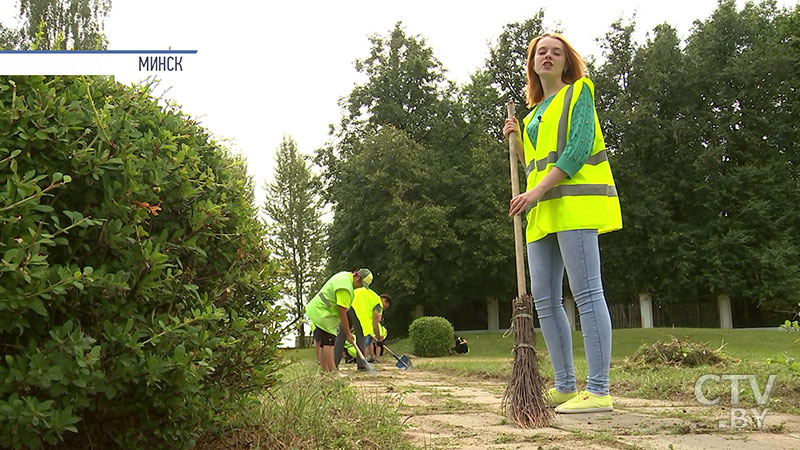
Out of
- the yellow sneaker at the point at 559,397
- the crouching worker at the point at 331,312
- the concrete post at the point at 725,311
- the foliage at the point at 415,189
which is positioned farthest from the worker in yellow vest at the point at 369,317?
the concrete post at the point at 725,311

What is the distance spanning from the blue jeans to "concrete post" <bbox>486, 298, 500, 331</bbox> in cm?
2871

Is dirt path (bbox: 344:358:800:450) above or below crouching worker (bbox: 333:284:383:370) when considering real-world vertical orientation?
below

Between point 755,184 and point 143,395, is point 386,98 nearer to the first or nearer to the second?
point 755,184

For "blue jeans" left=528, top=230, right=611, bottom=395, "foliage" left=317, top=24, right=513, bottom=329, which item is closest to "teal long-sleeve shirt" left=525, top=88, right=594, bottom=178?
"blue jeans" left=528, top=230, right=611, bottom=395

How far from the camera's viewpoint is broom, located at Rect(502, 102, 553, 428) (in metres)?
3.91

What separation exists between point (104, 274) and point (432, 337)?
16776 mm

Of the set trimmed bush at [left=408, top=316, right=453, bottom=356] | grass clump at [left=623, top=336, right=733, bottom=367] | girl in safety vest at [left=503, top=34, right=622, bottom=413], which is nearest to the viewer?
girl in safety vest at [left=503, top=34, right=622, bottom=413]

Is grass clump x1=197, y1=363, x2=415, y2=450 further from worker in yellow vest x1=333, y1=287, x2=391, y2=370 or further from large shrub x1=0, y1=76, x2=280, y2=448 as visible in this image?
worker in yellow vest x1=333, y1=287, x2=391, y2=370

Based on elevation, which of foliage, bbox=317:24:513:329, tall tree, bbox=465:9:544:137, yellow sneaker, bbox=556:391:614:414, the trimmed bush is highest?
tall tree, bbox=465:9:544:137

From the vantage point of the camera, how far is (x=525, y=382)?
4020 mm

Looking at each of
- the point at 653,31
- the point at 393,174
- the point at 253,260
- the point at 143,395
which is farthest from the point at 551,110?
the point at 653,31

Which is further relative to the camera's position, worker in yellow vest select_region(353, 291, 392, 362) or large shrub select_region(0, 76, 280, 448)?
worker in yellow vest select_region(353, 291, 392, 362)

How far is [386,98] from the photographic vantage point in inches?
1352

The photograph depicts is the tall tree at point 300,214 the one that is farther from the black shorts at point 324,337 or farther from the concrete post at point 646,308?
the black shorts at point 324,337
